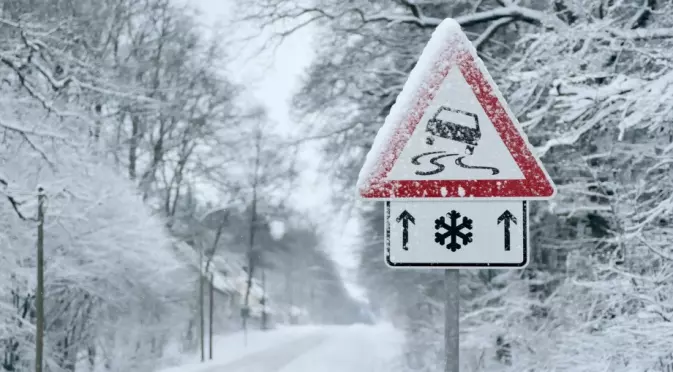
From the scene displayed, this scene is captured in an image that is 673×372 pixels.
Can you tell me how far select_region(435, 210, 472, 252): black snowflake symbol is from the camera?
2.76 m

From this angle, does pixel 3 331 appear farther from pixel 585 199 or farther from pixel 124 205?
pixel 585 199

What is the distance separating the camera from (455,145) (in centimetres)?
281

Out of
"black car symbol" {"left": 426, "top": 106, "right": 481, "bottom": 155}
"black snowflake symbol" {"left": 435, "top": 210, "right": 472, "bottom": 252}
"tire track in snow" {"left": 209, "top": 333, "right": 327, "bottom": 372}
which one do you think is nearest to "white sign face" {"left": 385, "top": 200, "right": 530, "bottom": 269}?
"black snowflake symbol" {"left": 435, "top": 210, "right": 472, "bottom": 252}

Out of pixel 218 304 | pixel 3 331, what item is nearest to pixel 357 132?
pixel 3 331

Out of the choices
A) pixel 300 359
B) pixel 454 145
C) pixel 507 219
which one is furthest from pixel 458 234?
pixel 300 359

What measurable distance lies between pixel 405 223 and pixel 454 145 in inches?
11.8

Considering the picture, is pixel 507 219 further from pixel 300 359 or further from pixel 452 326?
pixel 300 359

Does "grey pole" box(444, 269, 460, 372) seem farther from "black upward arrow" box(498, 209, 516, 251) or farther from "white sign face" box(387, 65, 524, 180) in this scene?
"white sign face" box(387, 65, 524, 180)

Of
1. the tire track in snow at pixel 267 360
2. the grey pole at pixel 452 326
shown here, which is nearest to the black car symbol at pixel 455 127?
the grey pole at pixel 452 326

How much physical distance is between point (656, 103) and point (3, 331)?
13.6 metres

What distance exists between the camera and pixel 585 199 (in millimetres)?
10828

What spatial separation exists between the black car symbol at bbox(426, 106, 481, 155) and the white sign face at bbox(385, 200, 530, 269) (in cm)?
21

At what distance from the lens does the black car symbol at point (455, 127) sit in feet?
9.22

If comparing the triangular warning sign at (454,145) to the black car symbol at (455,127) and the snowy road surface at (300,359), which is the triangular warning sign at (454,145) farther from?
the snowy road surface at (300,359)
